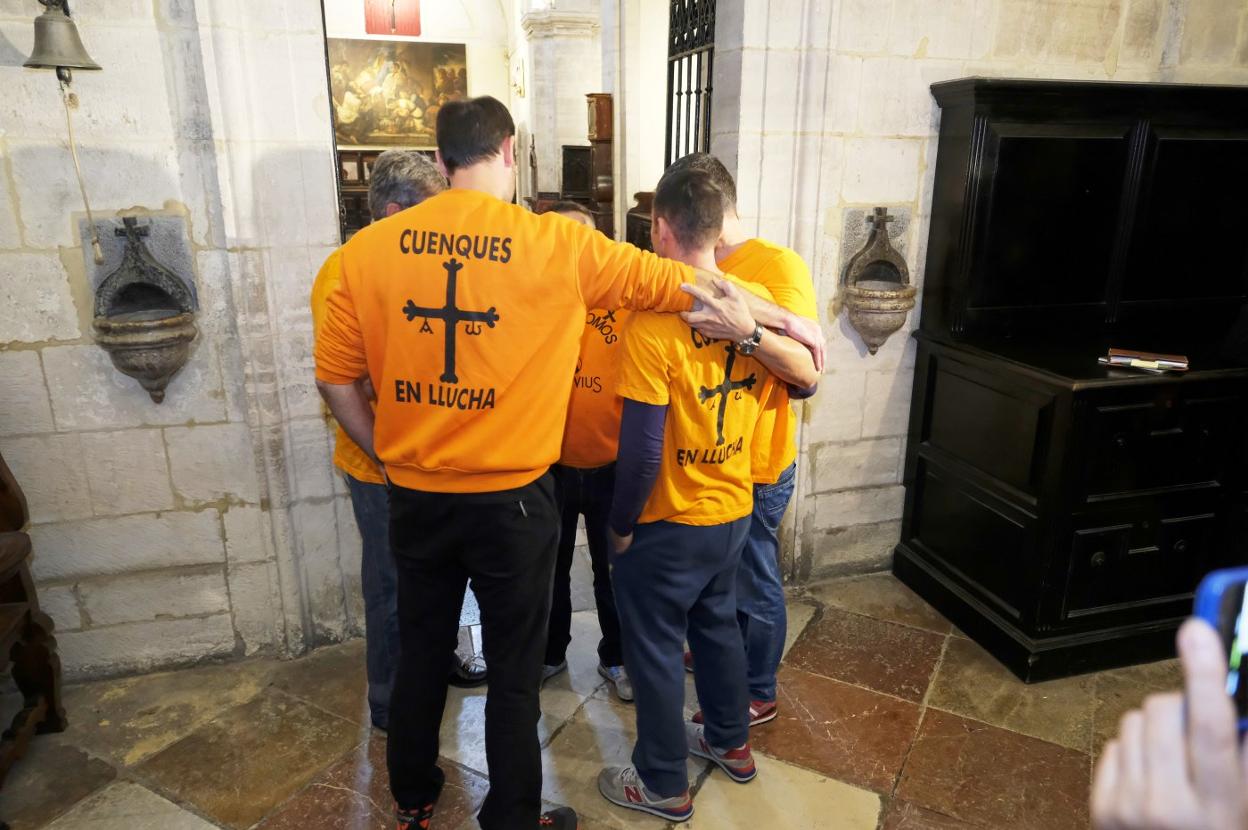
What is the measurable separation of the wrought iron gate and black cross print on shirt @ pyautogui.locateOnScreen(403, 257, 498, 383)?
91.1 inches

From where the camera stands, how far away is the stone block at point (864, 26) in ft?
10.7

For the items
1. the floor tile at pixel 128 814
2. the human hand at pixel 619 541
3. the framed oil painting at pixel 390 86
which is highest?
the framed oil painting at pixel 390 86

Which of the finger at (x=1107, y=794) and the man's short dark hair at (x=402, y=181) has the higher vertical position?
the man's short dark hair at (x=402, y=181)

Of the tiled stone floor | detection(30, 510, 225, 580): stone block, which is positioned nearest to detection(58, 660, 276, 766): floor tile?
the tiled stone floor

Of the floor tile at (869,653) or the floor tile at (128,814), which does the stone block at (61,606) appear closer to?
the floor tile at (128,814)

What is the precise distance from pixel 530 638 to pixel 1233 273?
3.67 m

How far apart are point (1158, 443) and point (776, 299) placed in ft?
5.80

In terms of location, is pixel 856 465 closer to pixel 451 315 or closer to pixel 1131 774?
pixel 451 315

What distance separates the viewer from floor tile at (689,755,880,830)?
2.38 metres

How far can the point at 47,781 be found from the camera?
2.57m

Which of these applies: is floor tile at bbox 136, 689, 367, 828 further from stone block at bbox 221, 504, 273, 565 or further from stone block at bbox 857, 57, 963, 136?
stone block at bbox 857, 57, 963, 136

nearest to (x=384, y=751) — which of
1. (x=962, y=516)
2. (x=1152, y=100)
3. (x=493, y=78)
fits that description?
(x=962, y=516)

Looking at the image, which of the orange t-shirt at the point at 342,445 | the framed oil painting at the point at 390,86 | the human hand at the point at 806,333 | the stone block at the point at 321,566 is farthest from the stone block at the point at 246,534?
the framed oil painting at the point at 390,86

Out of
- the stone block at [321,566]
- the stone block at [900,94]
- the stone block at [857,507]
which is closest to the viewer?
the stone block at [321,566]
